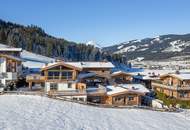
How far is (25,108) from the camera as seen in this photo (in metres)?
39.1

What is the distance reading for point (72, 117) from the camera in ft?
123

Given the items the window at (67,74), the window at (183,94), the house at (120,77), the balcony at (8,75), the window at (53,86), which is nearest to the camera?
the window at (53,86)

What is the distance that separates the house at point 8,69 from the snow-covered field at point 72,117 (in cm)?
652

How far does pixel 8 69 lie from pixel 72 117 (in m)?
17.8

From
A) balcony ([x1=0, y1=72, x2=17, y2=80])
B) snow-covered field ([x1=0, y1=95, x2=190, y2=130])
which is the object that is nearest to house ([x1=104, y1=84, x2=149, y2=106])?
snow-covered field ([x1=0, y1=95, x2=190, y2=130])

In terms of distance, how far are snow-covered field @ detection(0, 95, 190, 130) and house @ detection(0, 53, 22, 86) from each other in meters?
6.52

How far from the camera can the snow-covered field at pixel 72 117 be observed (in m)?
33.1

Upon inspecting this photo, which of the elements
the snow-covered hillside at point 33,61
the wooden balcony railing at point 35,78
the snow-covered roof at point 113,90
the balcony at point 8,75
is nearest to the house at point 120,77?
the snow-covered roof at point 113,90

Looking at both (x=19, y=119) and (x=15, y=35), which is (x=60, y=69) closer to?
(x=19, y=119)

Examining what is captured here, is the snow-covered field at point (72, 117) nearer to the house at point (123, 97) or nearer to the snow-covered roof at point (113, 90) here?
the house at point (123, 97)

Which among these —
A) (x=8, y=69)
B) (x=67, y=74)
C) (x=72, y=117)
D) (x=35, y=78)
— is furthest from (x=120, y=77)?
(x=72, y=117)

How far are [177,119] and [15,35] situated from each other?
109 metres

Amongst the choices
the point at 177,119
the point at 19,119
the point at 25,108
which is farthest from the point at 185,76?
the point at 19,119

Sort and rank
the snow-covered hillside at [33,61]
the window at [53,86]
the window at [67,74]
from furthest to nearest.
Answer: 1. the snow-covered hillside at [33,61]
2. the window at [67,74]
3. the window at [53,86]
